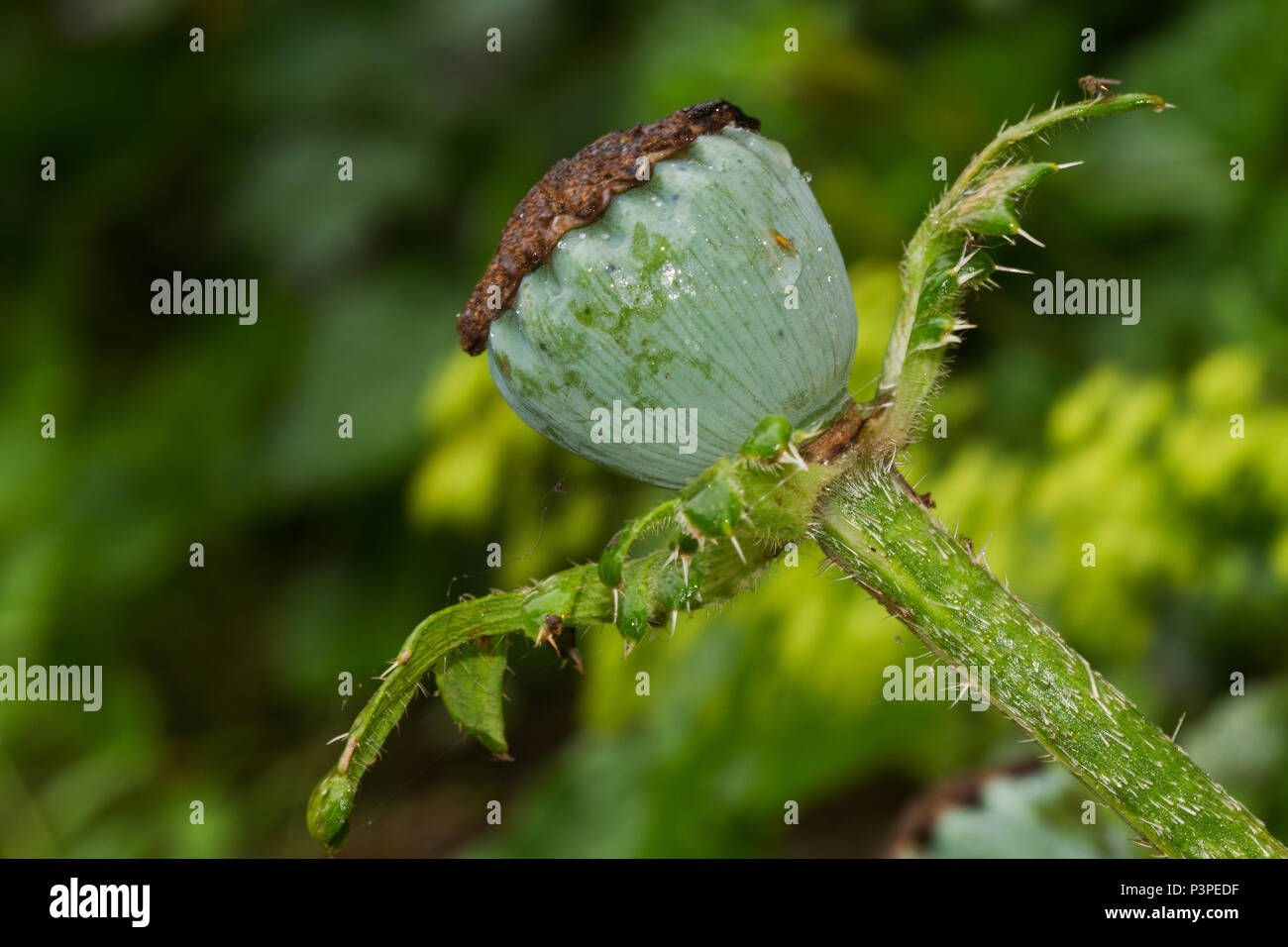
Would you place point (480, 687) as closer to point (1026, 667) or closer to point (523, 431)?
point (1026, 667)

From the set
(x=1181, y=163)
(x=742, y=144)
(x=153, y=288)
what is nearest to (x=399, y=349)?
(x=153, y=288)

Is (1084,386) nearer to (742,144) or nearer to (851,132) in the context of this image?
(851,132)

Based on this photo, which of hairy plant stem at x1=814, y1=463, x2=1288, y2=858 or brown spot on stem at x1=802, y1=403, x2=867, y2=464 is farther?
brown spot on stem at x1=802, y1=403, x2=867, y2=464

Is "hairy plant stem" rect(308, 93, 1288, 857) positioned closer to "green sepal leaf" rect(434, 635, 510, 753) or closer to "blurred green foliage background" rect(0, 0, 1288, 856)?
"green sepal leaf" rect(434, 635, 510, 753)

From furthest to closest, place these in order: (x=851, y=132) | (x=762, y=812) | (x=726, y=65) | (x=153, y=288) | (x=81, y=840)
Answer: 1. (x=153, y=288)
2. (x=81, y=840)
3. (x=851, y=132)
4. (x=726, y=65)
5. (x=762, y=812)

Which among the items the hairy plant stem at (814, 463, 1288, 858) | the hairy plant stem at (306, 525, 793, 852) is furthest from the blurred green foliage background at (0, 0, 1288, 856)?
the hairy plant stem at (306, 525, 793, 852)

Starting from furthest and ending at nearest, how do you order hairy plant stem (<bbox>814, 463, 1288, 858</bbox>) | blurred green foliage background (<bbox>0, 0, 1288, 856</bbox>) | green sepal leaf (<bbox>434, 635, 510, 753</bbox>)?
blurred green foliage background (<bbox>0, 0, 1288, 856</bbox>) < green sepal leaf (<bbox>434, 635, 510, 753</bbox>) < hairy plant stem (<bbox>814, 463, 1288, 858</bbox>)
